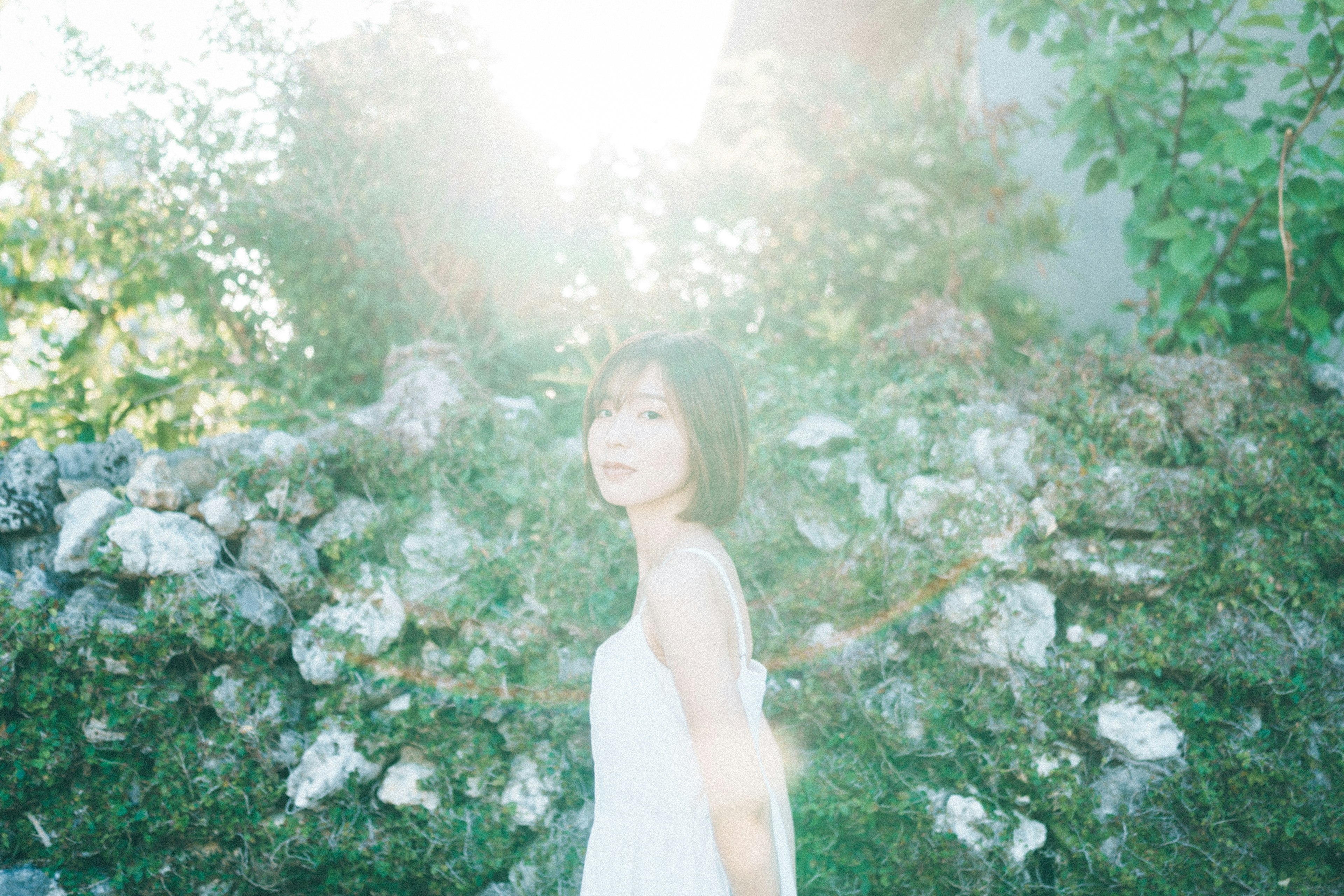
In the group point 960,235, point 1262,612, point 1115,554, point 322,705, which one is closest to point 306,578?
point 322,705

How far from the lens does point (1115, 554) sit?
96.5 inches

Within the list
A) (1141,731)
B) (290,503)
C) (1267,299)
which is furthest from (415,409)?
(1267,299)

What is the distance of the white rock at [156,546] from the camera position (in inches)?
95.9

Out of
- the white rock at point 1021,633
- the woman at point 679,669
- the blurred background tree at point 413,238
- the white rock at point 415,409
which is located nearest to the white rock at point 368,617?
the white rock at point 415,409

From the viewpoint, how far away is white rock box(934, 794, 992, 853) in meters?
2.23

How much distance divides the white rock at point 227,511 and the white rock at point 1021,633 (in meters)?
2.53

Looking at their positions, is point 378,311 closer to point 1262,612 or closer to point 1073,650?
point 1073,650

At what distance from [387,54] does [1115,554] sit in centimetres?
369

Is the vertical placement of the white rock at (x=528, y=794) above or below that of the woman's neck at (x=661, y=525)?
below

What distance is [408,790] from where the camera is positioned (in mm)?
2453

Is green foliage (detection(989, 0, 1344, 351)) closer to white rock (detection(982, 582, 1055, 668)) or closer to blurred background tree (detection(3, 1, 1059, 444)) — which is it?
blurred background tree (detection(3, 1, 1059, 444))

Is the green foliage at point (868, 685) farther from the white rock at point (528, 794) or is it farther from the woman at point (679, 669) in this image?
the woman at point (679, 669)

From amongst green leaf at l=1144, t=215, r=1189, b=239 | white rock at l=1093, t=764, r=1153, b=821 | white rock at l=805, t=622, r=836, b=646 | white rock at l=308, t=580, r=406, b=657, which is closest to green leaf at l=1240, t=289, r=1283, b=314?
green leaf at l=1144, t=215, r=1189, b=239

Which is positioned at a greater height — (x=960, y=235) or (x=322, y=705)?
(x=960, y=235)
